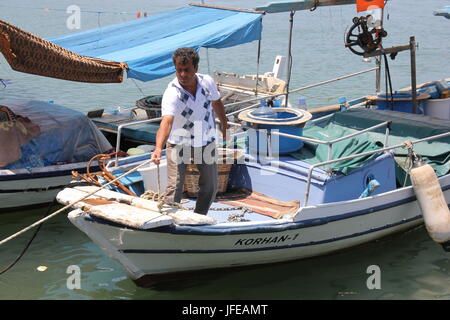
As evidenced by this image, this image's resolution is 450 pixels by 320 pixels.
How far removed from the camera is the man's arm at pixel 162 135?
5.62 metres

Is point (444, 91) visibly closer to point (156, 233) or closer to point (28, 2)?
point (156, 233)

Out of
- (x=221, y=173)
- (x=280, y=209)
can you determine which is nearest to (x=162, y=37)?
(x=221, y=173)

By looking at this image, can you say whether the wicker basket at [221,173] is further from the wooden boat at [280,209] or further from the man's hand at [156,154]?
the man's hand at [156,154]

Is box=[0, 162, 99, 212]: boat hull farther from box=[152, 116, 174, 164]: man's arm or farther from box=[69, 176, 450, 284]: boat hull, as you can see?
box=[152, 116, 174, 164]: man's arm

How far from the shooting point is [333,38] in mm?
26812

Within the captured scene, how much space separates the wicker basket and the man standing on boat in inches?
44.8

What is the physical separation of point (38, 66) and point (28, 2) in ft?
87.9

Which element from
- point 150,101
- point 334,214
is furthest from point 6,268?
point 150,101

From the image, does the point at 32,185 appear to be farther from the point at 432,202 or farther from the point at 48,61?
A: the point at 432,202

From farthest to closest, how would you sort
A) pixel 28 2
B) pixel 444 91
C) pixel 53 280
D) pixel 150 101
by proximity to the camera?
1. pixel 28 2
2. pixel 150 101
3. pixel 444 91
4. pixel 53 280

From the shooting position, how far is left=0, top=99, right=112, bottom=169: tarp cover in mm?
9281

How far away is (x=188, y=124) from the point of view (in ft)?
19.7

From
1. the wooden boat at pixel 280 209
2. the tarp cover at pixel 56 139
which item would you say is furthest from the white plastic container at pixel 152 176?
the tarp cover at pixel 56 139

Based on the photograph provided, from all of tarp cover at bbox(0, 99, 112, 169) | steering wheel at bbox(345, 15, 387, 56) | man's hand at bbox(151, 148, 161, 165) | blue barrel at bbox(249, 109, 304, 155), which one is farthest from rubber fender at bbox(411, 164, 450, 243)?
tarp cover at bbox(0, 99, 112, 169)
